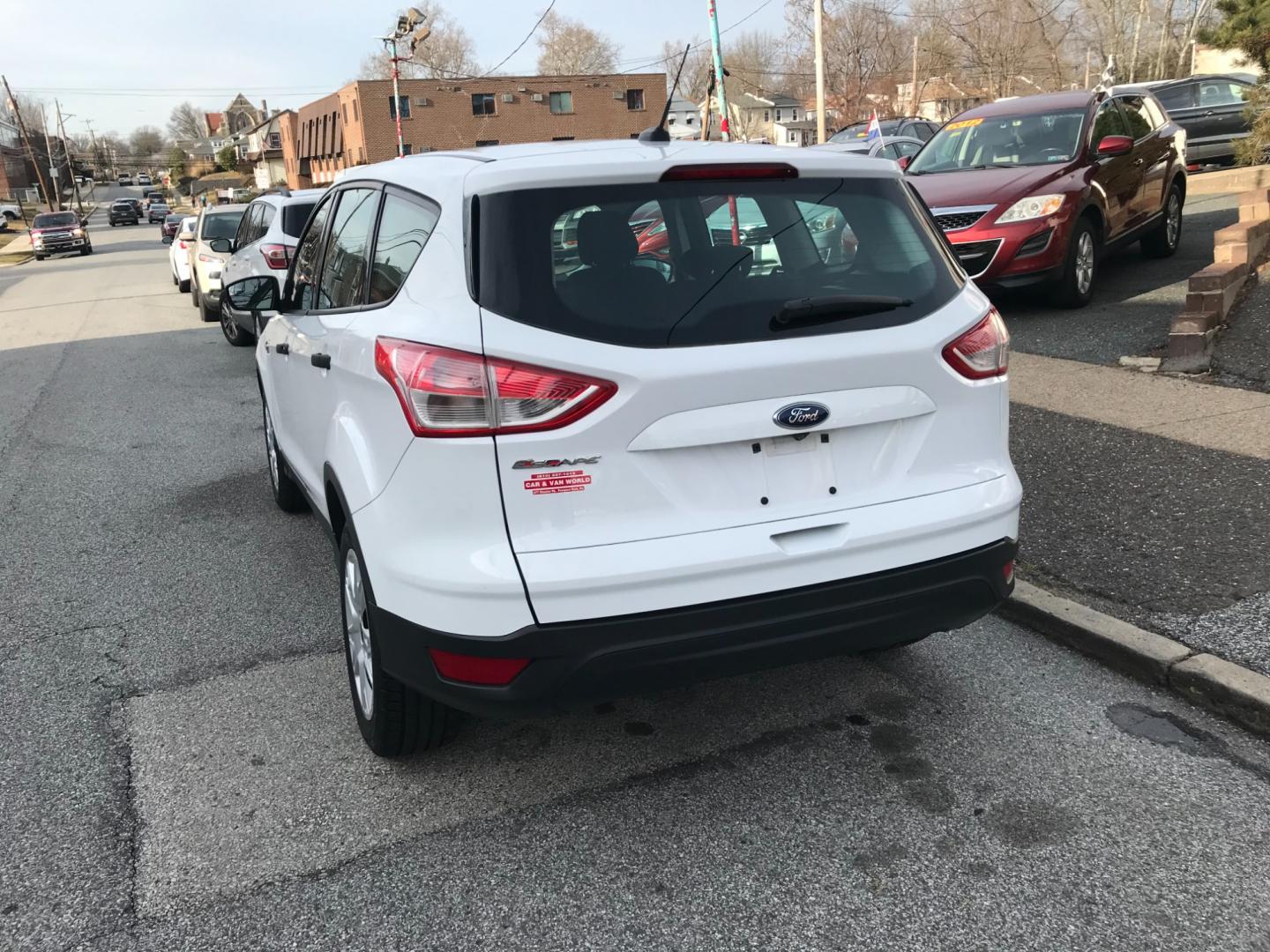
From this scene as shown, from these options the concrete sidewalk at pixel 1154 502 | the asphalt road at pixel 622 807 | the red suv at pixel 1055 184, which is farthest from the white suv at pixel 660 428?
the red suv at pixel 1055 184

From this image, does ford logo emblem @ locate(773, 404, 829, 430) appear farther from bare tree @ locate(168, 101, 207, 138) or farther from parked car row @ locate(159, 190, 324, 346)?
bare tree @ locate(168, 101, 207, 138)

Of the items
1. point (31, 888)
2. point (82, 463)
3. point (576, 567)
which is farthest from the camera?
point (82, 463)

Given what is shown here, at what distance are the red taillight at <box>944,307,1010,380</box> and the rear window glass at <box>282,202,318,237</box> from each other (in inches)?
389

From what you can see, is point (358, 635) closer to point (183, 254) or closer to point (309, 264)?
point (309, 264)

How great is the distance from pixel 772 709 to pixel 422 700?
48.0 inches

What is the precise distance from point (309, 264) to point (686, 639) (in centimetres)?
292

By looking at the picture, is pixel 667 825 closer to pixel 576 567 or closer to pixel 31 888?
pixel 576 567

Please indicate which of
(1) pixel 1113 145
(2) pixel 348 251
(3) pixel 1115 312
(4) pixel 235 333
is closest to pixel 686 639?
(2) pixel 348 251

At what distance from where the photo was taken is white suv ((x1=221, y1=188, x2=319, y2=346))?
455 inches

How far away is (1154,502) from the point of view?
17.3 ft

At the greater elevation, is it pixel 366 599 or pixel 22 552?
pixel 366 599

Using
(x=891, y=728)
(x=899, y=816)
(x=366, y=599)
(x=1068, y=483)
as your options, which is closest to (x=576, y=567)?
(x=366, y=599)

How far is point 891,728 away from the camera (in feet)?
11.9

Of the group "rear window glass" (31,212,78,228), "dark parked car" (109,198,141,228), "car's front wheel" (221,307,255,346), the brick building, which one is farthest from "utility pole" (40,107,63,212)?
"car's front wheel" (221,307,255,346)
